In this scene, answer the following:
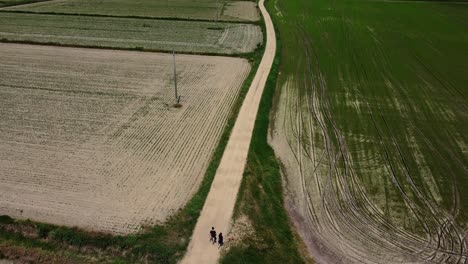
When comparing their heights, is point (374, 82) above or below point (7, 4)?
below

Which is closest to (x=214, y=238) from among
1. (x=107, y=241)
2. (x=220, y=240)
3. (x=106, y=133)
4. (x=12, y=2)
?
(x=220, y=240)

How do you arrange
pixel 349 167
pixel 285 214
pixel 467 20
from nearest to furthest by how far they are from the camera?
pixel 285 214, pixel 349 167, pixel 467 20

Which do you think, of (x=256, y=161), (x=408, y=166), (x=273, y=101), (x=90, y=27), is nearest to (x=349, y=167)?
(x=408, y=166)

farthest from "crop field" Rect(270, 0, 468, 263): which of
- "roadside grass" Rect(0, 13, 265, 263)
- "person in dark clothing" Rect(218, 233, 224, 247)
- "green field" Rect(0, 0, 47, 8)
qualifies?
"green field" Rect(0, 0, 47, 8)

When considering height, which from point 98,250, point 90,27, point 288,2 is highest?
point 288,2

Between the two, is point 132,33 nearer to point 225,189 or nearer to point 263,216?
point 225,189

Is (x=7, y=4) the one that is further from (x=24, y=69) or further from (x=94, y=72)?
(x=94, y=72)

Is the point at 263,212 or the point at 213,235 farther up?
the point at 213,235

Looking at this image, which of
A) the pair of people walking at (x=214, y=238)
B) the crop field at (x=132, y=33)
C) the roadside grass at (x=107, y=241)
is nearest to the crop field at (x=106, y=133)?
the roadside grass at (x=107, y=241)
